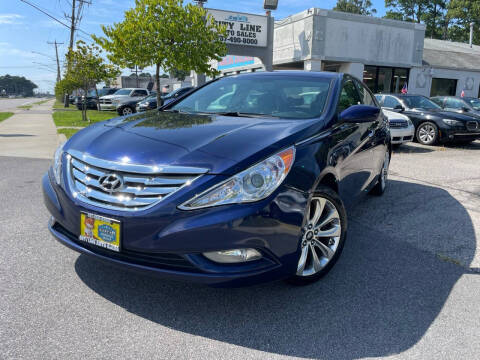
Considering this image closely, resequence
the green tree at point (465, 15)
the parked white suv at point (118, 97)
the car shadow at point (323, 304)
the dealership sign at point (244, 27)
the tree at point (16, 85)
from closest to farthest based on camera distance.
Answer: the car shadow at point (323, 304) < the dealership sign at point (244, 27) < the parked white suv at point (118, 97) < the green tree at point (465, 15) < the tree at point (16, 85)

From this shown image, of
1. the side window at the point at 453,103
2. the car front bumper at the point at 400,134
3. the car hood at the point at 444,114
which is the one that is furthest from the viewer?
the side window at the point at 453,103

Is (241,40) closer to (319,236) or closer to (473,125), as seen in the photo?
(473,125)

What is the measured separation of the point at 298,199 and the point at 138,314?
1.23 metres

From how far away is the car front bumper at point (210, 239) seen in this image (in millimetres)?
2180

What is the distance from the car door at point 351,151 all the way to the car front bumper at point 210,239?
908mm

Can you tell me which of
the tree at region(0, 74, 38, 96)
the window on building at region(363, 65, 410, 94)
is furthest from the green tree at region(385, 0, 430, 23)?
the tree at region(0, 74, 38, 96)

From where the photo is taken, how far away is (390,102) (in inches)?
447

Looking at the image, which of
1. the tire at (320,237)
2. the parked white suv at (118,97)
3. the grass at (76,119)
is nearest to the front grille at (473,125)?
the tire at (320,237)

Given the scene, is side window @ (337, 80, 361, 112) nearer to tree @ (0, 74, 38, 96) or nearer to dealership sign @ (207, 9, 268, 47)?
dealership sign @ (207, 9, 268, 47)

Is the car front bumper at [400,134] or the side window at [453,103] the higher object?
the side window at [453,103]

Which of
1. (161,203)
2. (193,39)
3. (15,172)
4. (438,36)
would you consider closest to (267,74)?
(161,203)

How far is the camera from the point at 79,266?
10.1 feet

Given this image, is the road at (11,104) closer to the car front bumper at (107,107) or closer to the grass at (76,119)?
the car front bumper at (107,107)

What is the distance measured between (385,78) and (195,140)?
24167 mm
